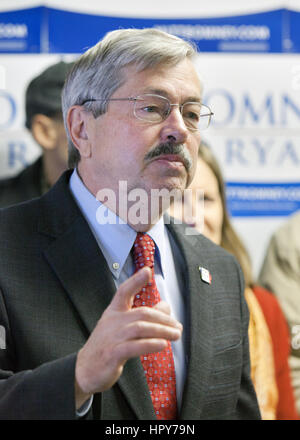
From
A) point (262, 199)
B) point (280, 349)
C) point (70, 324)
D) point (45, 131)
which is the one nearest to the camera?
point (70, 324)

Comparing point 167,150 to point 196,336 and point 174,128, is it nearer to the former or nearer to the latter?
point 174,128

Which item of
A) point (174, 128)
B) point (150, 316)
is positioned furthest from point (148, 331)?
point (174, 128)

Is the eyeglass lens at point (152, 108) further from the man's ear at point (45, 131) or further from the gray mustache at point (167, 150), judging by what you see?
the man's ear at point (45, 131)

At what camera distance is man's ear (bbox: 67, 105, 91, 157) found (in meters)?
1.21

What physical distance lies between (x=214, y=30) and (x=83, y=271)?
135cm

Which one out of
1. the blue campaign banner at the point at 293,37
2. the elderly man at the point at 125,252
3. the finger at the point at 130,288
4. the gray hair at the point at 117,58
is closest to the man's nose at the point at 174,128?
the elderly man at the point at 125,252

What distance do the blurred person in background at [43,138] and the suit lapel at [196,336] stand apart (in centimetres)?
88

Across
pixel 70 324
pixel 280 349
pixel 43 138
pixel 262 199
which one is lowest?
pixel 280 349

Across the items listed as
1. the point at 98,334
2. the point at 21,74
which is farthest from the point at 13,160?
the point at 98,334

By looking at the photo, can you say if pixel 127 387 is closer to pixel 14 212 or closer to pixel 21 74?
pixel 14 212

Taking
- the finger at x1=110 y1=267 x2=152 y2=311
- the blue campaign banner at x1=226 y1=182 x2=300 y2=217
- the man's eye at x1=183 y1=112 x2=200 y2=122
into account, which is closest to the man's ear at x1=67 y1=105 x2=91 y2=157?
the man's eye at x1=183 y1=112 x2=200 y2=122

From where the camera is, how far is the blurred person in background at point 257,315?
1.75 m

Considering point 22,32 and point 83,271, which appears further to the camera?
point 22,32

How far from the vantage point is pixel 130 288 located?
806mm
